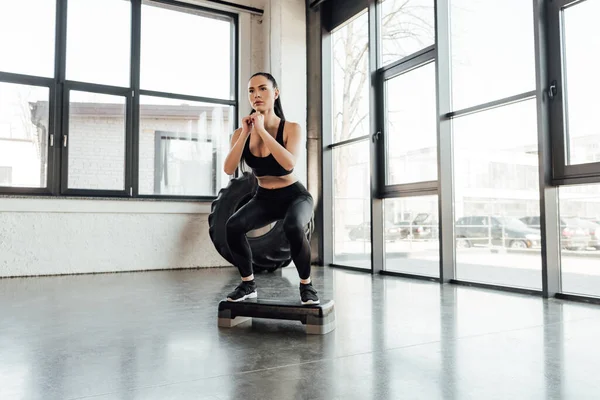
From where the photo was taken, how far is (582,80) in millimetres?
3193

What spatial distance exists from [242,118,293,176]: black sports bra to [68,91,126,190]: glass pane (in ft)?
10.8

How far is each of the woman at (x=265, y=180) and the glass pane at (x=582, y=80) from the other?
201cm

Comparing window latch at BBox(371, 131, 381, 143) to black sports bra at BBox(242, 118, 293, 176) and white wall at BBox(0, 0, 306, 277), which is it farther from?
black sports bra at BBox(242, 118, 293, 176)

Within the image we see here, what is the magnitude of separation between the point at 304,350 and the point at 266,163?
996mm

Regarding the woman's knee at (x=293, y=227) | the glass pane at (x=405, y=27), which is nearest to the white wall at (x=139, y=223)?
the glass pane at (x=405, y=27)

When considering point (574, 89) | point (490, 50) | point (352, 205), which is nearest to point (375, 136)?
point (352, 205)

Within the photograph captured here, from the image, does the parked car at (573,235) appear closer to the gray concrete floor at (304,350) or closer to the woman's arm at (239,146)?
the gray concrete floor at (304,350)

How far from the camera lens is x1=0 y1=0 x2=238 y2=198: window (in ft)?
16.0

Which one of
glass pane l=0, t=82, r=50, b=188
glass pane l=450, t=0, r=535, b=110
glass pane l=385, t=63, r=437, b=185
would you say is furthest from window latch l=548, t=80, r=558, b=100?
glass pane l=0, t=82, r=50, b=188

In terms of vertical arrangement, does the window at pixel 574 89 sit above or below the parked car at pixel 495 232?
above

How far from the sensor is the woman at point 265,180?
2.41 m

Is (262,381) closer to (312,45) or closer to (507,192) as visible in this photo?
(507,192)

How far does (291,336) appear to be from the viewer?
7.18 feet

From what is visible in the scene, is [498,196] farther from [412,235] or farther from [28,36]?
[28,36]
